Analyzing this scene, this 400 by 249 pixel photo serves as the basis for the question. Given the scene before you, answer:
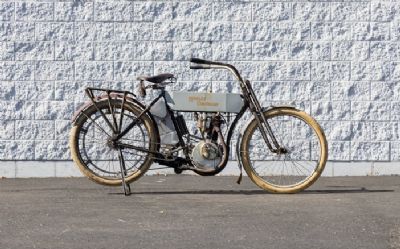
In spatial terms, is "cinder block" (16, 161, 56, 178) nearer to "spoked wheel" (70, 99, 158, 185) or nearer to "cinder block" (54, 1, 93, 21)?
"cinder block" (54, 1, 93, 21)

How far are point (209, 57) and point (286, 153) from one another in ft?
6.89

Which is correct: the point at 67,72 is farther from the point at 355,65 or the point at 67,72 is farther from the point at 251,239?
the point at 251,239

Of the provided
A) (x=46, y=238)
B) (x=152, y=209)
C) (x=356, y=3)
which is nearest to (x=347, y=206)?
(x=152, y=209)

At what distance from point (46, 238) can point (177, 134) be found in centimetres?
299

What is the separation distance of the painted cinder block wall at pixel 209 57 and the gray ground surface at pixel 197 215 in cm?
84

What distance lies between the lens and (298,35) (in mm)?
11859

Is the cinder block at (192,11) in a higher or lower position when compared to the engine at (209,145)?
higher

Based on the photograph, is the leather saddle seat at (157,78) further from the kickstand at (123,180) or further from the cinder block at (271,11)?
the cinder block at (271,11)

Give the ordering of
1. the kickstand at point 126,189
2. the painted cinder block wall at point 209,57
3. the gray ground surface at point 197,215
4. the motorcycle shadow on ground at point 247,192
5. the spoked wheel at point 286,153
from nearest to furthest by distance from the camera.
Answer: the gray ground surface at point 197,215, the kickstand at point 126,189, the spoked wheel at point 286,153, the motorcycle shadow on ground at point 247,192, the painted cinder block wall at point 209,57

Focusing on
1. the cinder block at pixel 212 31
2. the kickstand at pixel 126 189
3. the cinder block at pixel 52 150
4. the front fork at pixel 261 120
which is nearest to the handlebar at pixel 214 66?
the front fork at pixel 261 120

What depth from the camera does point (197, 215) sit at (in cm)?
834

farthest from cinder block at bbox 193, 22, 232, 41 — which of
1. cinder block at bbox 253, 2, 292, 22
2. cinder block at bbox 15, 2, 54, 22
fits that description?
cinder block at bbox 15, 2, 54, 22

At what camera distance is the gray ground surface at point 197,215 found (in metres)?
7.11

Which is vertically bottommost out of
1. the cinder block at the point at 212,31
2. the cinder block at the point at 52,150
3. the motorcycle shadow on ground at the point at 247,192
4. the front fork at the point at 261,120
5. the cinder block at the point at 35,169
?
the motorcycle shadow on ground at the point at 247,192
